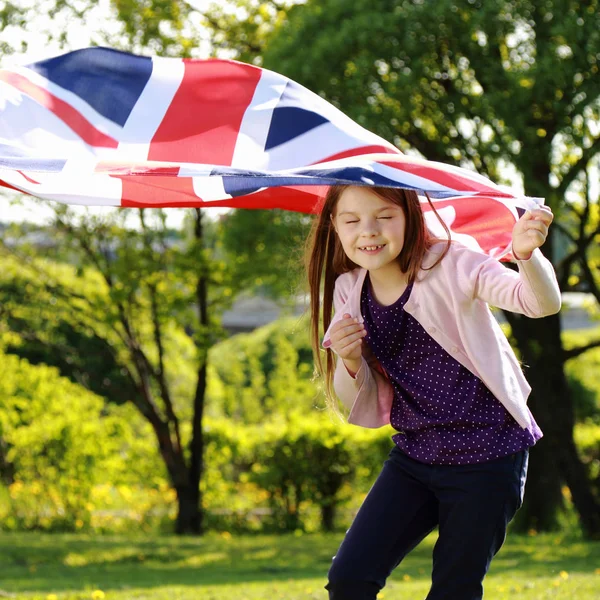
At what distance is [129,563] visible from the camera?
1055cm

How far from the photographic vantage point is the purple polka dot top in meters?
2.98

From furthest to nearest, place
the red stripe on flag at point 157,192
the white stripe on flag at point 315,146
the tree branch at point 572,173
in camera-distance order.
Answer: the tree branch at point 572,173, the white stripe on flag at point 315,146, the red stripe on flag at point 157,192

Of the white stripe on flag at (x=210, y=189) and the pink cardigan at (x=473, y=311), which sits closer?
the pink cardigan at (x=473, y=311)

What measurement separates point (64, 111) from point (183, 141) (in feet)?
1.60

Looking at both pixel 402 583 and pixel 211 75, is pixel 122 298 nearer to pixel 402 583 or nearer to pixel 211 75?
pixel 402 583

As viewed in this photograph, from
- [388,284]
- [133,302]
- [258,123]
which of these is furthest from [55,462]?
[388,284]

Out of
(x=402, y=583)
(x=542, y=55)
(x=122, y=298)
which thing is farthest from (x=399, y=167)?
(x=122, y=298)

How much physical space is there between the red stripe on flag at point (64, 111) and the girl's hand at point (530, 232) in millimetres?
1749

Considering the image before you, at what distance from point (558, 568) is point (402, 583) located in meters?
1.69

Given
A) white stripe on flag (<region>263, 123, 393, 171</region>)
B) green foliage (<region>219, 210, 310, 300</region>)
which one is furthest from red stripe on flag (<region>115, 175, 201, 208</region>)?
green foliage (<region>219, 210, 310, 300</region>)

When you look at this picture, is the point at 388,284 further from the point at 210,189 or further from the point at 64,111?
the point at 64,111

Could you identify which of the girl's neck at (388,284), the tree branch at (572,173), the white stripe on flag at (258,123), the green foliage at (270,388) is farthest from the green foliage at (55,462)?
the girl's neck at (388,284)

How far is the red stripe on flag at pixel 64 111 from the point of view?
12.5ft

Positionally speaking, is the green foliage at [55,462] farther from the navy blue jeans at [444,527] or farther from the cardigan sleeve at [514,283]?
the cardigan sleeve at [514,283]
